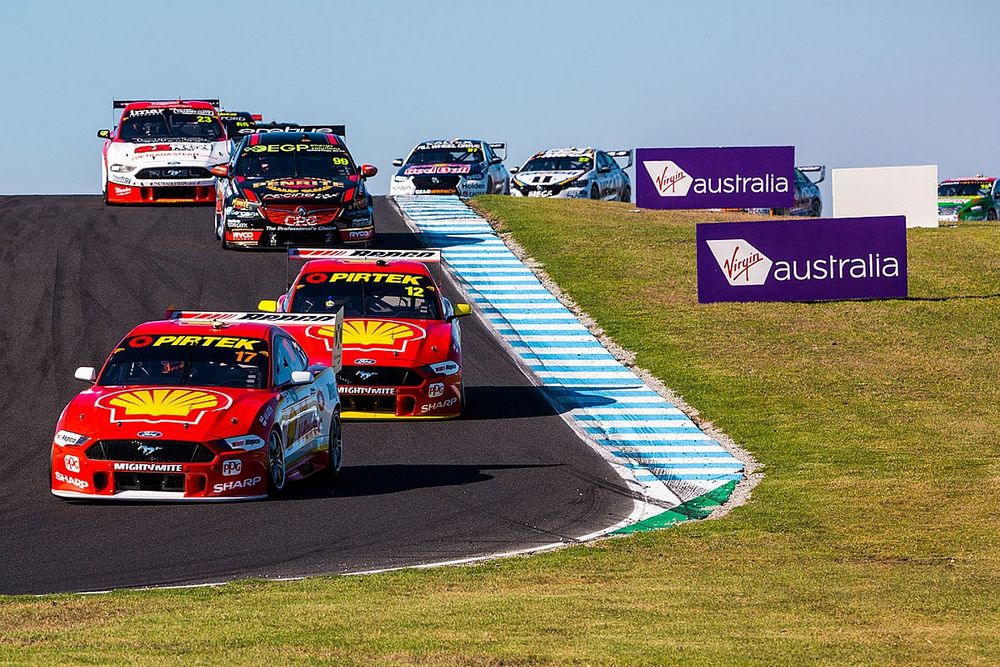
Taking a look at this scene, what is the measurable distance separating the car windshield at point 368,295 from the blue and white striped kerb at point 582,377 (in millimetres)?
1806

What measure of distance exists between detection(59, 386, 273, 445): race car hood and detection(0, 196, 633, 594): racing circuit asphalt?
54cm

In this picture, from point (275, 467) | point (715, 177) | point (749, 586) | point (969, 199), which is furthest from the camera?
point (969, 199)

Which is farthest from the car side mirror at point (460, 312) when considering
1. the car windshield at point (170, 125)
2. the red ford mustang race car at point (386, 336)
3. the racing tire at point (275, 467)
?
the car windshield at point (170, 125)

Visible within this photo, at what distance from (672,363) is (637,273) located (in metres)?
6.84

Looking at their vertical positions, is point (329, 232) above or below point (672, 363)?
above

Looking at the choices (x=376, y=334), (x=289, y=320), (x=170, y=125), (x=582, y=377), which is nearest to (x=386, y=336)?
(x=376, y=334)

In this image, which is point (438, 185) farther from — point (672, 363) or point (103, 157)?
point (672, 363)

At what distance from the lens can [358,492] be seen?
1290 centimetres

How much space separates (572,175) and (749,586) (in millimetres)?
30728

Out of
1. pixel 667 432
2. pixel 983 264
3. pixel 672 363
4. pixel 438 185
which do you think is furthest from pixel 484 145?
pixel 667 432

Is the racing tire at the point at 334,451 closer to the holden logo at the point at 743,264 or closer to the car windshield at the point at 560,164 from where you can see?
the holden logo at the point at 743,264

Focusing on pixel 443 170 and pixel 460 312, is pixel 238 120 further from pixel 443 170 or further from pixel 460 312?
pixel 460 312

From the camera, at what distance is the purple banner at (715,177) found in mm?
32531

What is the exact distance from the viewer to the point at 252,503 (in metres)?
12.2
